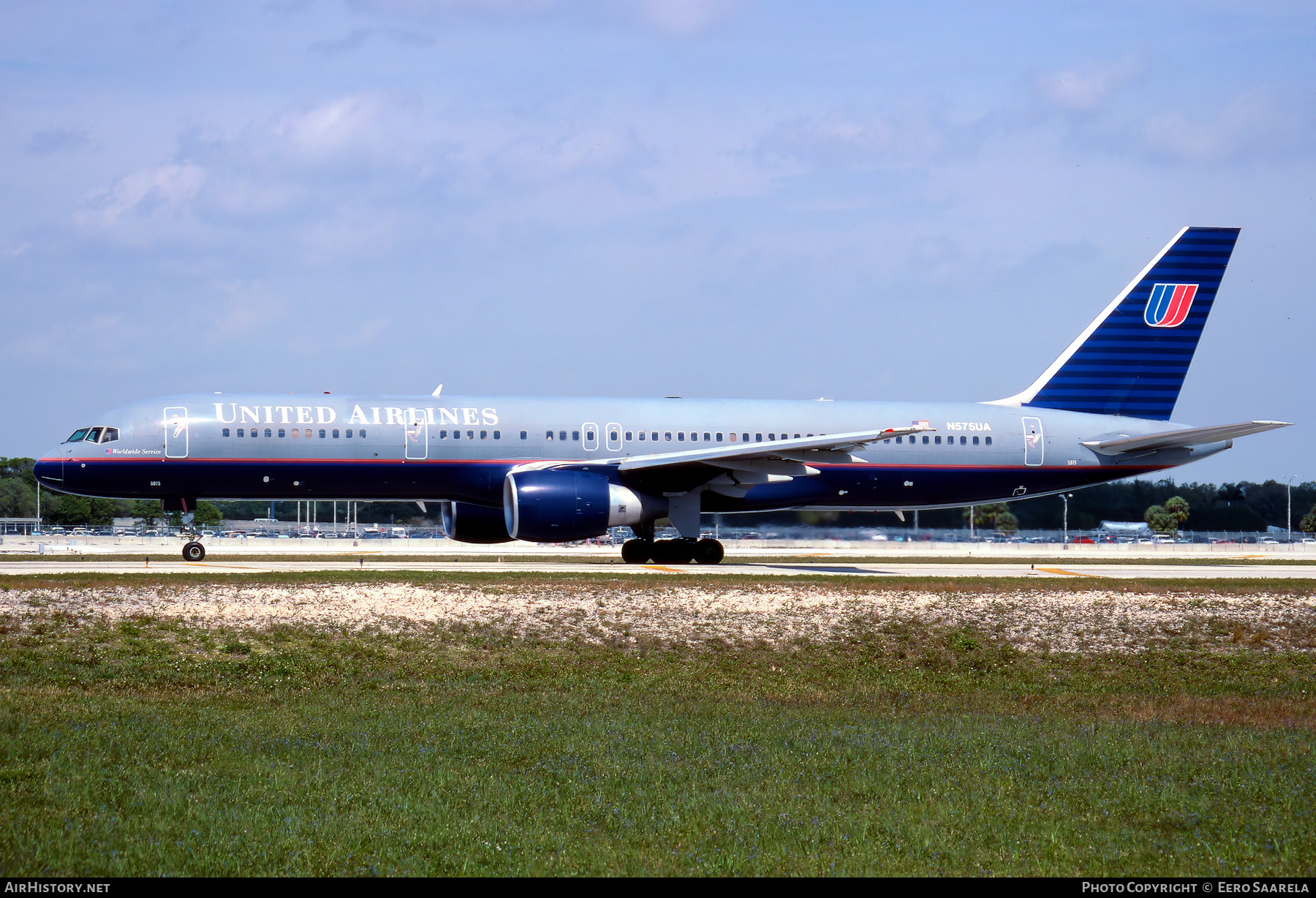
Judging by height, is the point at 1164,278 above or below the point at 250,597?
above

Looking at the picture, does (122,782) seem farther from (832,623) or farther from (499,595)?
(832,623)

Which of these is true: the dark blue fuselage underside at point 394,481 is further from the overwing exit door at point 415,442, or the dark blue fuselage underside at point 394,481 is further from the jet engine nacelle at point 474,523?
the jet engine nacelle at point 474,523

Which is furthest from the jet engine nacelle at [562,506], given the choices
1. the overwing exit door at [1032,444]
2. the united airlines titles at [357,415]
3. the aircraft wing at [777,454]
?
the overwing exit door at [1032,444]

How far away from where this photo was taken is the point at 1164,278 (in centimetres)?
3725

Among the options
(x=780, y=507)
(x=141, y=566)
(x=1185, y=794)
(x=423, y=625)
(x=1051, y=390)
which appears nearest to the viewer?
(x=1185, y=794)

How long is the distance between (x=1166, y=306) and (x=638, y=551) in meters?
18.8

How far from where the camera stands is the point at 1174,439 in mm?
34312

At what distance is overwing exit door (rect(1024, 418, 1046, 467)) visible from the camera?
35438mm

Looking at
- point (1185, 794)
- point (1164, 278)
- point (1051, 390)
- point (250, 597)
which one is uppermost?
point (1164, 278)

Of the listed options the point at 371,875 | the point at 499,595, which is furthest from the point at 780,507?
the point at 371,875

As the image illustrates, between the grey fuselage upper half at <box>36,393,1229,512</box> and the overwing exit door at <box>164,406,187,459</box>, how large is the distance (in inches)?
1.1

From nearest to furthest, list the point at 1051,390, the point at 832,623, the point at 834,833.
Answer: the point at 834,833, the point at 832,623, the point at 1051,390

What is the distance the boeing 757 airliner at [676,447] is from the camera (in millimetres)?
30219

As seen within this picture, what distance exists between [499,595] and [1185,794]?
45.6 ft
